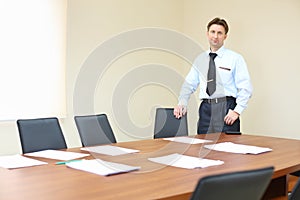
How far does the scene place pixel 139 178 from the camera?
1.80 m

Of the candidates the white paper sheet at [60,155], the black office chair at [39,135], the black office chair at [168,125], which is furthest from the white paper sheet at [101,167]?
the black office chair at [168,125]

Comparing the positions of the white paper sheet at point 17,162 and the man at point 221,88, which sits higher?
the man at point 221,88

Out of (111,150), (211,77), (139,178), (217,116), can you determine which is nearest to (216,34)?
(211,77)

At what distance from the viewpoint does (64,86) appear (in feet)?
14.0

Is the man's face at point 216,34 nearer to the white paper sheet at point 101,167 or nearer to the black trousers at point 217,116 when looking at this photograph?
the black trousers at point 217,116

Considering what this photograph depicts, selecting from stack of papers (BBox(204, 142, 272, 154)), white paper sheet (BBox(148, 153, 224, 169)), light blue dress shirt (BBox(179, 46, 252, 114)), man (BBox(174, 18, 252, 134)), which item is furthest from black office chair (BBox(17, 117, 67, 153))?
light blue dress shirt (BBox(179, 46, 252, 114))

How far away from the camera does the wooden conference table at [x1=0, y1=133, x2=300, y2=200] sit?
5.06ft

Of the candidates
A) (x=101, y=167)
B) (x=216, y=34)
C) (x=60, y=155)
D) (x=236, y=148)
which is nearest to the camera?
(x=101, y=167)

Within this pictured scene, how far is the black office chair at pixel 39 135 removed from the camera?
2693 millimetres

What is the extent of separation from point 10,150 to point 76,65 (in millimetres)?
1188

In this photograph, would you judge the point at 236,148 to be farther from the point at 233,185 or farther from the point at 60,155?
the point at 233,185

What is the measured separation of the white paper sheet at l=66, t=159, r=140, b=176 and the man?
5.66ft

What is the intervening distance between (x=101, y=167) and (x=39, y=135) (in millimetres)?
932

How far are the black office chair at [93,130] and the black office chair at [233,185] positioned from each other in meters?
1.87
